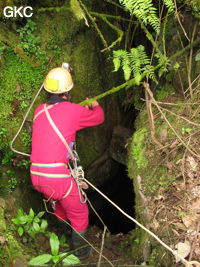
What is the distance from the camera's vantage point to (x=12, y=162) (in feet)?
15.3

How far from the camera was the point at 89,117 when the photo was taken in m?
4.28

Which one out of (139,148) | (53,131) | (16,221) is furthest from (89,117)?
(16,221)

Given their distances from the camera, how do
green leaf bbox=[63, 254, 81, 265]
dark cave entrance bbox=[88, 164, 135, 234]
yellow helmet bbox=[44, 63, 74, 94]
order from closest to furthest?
green leaf bbox=[63, 254, 81, 265] → yellow helmet bbox=[44, 63, 74, 94] → dark cave entrance bbox=[88, 164, 135, 234]

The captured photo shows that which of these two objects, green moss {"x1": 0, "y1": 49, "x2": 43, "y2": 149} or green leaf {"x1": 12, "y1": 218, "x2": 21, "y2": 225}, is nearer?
green leaf {"x1": 12, "y1": 218, "x2": 21, "y2": 225}

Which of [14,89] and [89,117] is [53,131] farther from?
[14,89]

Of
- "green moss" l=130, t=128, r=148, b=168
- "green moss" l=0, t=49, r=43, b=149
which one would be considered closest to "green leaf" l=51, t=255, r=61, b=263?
"green moss" l=130, t=128, r=148, b=168

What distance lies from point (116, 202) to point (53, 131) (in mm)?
4216

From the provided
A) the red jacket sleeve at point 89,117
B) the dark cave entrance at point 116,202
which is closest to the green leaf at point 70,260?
the red jacket sleeve at point 89,117

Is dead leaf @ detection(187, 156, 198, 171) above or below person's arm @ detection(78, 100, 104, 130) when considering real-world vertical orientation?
below

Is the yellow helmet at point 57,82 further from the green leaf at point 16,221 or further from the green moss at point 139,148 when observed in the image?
the green leaf at point 16,221

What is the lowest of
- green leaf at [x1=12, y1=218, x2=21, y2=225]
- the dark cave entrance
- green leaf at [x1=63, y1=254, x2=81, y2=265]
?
the dark cave entrance

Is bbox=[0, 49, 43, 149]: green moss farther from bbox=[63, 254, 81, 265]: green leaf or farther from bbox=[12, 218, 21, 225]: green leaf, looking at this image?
bbox=[63, 254, 81, 265]: green leaf

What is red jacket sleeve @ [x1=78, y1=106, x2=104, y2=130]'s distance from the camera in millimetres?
4195

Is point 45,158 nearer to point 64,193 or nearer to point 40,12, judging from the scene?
point 64,193
